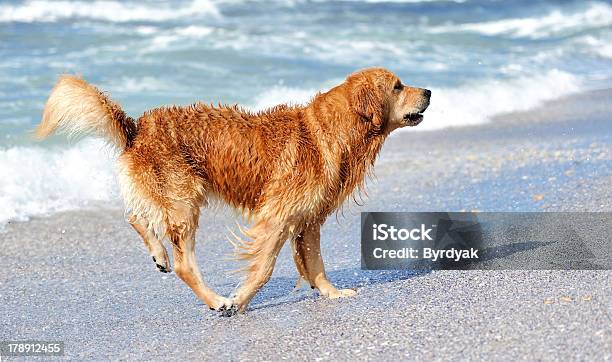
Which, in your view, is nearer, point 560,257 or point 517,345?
point 517,345

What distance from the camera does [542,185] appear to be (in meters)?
8.59

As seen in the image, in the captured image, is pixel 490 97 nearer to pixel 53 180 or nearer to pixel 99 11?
pixel 53 180

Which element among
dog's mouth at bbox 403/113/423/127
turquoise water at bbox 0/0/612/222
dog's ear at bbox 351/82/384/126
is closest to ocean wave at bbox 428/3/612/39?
turquoise water at bbox 0/0/612/222

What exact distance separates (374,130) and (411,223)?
1992 mm

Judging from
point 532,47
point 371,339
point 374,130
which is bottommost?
point 532,47

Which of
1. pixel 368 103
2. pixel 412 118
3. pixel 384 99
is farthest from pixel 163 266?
pixel 412 118

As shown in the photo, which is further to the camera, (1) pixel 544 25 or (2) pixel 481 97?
(1) pixel 544 25

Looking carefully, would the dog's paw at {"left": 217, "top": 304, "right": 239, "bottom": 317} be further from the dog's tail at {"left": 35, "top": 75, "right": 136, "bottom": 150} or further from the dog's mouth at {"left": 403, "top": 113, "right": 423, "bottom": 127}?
the dog's mouth at {"left": 403, "top": 113, "right": 423, "bottom": 127}

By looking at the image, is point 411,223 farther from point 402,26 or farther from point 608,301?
point 402,26

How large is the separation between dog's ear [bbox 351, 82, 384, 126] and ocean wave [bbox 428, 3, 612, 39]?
1710 centimetres

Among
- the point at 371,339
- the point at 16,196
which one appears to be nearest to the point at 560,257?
the point at 371,339

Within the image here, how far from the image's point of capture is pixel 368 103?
19.2 feet

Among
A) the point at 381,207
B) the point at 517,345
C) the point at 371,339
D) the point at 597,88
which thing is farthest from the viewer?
the point at 597,88

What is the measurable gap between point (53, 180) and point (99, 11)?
1498 cm
